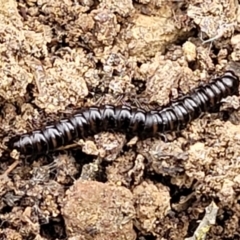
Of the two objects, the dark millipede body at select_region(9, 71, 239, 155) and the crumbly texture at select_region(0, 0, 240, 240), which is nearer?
the crumbly texture at select_region(0, 0, 240, 240)

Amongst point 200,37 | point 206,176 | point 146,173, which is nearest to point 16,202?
point 146,173

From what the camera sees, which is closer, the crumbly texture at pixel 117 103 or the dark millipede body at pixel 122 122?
the crumbly texture at pixel 117 103

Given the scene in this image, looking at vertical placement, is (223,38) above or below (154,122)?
above

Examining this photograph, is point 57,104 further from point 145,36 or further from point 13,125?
point 145,36
